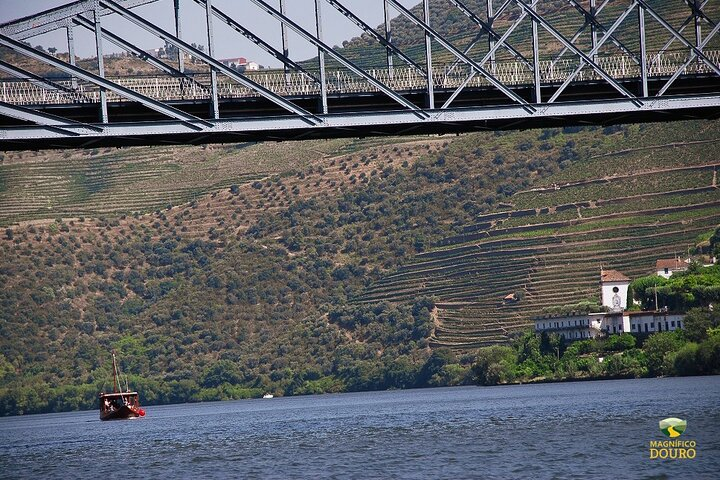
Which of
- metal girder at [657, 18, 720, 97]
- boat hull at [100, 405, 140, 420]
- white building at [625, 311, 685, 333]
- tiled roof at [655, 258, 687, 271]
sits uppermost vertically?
metal girder at [657, 18, 720, 97]

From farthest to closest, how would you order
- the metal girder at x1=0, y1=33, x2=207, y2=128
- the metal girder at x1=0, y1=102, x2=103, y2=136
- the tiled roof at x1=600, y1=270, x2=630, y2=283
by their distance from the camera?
1. the tiled roof at x1=600, y1=270, x2=630, y2=283
2. the metal girder at x1=0, y1=102, x2=103, y2=136
3. the metal girder at x1=0, y1=33, x2=207, y2=128

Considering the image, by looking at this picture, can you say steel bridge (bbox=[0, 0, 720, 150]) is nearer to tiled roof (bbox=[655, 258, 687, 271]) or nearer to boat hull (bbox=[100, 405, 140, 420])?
boat hull (bbox=[100, 405, 140, 420])

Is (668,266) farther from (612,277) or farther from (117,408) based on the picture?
(117,408)

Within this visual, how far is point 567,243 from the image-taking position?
18238cm

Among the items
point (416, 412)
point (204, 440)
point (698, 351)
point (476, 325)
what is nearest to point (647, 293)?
point (698, 351)

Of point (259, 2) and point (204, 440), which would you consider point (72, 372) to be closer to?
point (204, 440)

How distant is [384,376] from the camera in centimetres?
17750

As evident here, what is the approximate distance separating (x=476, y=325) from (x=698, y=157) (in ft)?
113

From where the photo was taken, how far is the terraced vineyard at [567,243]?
17138cm

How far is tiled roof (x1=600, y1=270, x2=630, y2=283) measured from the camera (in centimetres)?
15700

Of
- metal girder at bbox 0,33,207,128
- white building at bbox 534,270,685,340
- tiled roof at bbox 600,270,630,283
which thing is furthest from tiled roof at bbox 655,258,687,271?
metal girder at bbox 0,33,207,128

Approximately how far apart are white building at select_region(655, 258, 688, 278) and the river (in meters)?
57.1

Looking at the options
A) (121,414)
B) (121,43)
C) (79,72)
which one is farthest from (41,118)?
(121,414)

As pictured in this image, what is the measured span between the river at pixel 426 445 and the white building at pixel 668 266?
5713 centimetres
